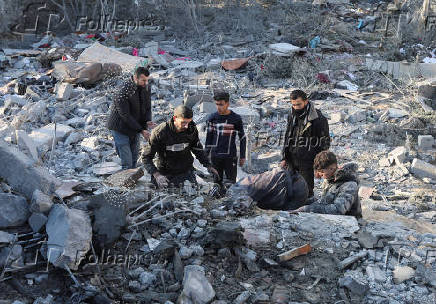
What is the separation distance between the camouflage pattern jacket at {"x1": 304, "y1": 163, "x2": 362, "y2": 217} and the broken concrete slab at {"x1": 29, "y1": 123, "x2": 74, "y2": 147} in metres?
5.38

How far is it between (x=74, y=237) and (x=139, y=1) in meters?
16.2

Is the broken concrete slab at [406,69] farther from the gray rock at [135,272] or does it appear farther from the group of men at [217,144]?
the gray rock at [135,272]

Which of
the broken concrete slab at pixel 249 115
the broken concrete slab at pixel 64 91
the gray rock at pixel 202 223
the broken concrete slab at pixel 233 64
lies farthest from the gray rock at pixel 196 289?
the broken concrete slab at pixel 233 64

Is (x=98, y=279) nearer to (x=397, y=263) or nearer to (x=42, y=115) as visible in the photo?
(x=397, y=263)

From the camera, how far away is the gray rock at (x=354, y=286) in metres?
3.14

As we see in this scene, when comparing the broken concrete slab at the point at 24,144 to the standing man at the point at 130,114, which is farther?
the broken concrete slab at the point at 24,144

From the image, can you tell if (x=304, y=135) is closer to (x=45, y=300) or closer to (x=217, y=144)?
(x=217, y=144)

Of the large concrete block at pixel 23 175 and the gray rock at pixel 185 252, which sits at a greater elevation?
the large concrete block at pixel 23 175

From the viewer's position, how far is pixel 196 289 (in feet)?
9.59

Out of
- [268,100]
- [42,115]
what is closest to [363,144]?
[268,100]

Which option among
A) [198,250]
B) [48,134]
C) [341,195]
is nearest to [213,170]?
[341,195]

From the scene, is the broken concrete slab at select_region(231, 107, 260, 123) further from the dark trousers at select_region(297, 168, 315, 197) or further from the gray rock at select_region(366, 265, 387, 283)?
the gray rock at select_region(366, 265, 387, 283)

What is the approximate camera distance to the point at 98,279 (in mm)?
2947

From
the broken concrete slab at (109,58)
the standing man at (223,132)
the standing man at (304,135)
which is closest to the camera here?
the standing man at (304,135)
